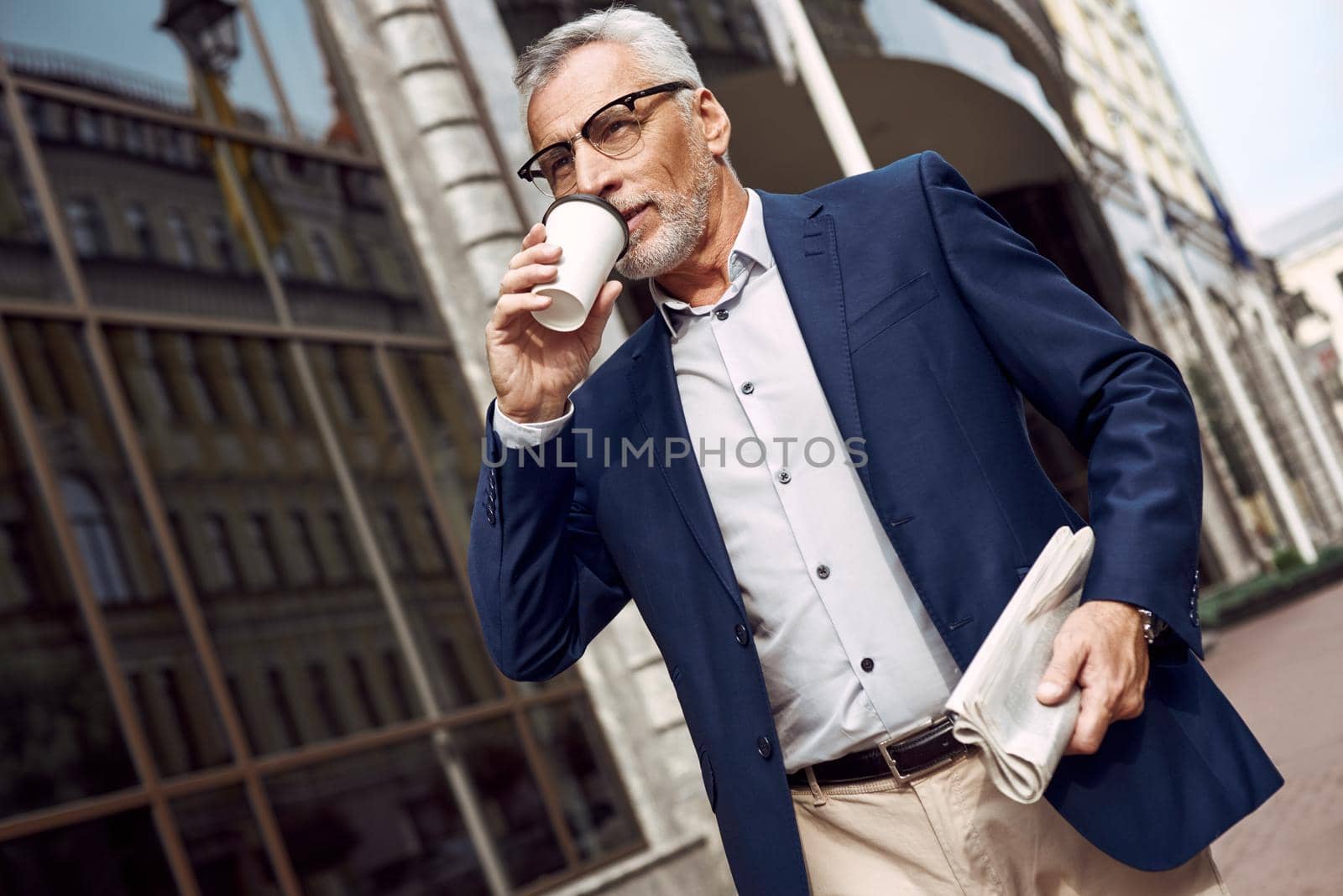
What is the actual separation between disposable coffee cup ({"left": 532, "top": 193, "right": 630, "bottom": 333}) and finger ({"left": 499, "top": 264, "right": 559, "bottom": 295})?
0.01 m

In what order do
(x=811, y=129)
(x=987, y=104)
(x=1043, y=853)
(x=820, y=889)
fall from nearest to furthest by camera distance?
1. (x=1043, y=853)
2. (x=820, y=889)
3. (x=811, y=129)
4. (x=987, y=104)

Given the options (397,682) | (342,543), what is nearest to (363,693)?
(397,682)

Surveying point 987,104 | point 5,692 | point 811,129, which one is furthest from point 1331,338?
point 5,692

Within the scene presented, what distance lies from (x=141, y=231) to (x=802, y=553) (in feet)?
15.5

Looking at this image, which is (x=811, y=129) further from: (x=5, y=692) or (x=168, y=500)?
(x=5, y=692)

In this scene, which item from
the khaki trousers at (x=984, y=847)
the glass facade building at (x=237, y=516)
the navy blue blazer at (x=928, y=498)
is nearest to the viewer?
the navy blue blazer at (x=928, y=498)

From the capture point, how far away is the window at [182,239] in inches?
237

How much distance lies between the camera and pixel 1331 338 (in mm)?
57406

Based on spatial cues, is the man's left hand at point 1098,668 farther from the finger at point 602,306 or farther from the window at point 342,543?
the window at point 342,543

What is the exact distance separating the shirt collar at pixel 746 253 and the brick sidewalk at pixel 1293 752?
391 centimetres

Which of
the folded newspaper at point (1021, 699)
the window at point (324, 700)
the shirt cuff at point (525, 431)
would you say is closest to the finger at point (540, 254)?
the shirt cuff at point (525, 431)

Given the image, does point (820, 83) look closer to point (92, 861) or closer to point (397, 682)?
point (397, 682)

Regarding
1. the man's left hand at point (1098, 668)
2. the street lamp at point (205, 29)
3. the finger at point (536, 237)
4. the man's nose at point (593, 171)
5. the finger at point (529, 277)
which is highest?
the street lamp at point (205, 29)

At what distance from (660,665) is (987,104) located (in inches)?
456
